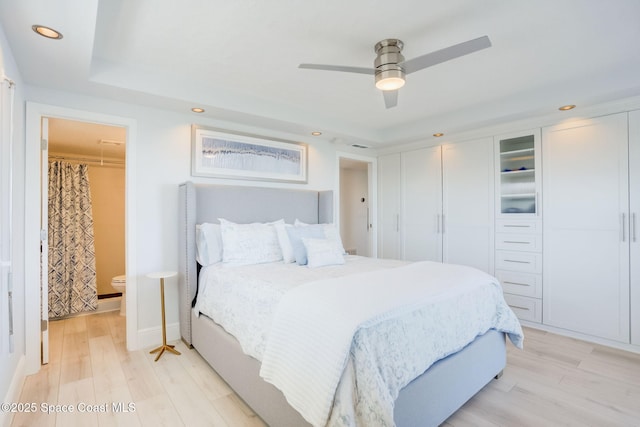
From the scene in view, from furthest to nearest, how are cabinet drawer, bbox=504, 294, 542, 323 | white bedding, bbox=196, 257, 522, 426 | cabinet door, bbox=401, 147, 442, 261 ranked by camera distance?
cabinet door, bbox=401, 147, 442, 261 → cabinet drawer, bbox=504, 294, 542, 323 → white bedding, bbox=196, 257, 522, 426

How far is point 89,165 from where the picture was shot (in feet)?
14.7

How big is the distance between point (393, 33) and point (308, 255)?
1.83m

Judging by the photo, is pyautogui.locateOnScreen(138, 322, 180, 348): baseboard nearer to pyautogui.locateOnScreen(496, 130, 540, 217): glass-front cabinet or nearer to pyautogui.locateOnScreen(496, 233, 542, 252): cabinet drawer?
pyautogui.locateOnScreen(496, 233, 542, 252): cabinet drawer

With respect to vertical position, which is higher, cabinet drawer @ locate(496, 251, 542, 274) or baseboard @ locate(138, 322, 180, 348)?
cabinet drawer @ locate(496, 251, 542, 274)

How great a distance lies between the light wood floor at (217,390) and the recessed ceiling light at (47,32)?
2.26m

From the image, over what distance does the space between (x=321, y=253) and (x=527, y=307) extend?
2.51 m

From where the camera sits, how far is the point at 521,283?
11.6 ft

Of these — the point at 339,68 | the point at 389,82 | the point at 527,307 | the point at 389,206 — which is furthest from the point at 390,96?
the point at 527,307

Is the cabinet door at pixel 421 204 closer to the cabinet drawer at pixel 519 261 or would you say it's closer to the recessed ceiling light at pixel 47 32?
the cabinet drawer at pixel 519 261

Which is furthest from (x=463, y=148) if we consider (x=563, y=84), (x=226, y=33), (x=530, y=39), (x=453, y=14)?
(x=226, y=33)

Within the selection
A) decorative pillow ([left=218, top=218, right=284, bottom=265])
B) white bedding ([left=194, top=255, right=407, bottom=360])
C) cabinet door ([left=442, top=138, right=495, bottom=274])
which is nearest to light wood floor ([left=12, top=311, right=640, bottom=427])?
white bedding ([left=194, top=255, right=407, bottom=360])

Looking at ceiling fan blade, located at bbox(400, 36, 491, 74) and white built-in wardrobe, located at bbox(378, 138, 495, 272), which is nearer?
ceiling fan blade, located at bbox(400, 36, 491, 74)

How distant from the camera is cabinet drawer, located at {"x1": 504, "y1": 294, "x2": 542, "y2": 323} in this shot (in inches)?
134

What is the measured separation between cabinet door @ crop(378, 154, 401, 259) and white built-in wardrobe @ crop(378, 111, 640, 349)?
0.46 m
